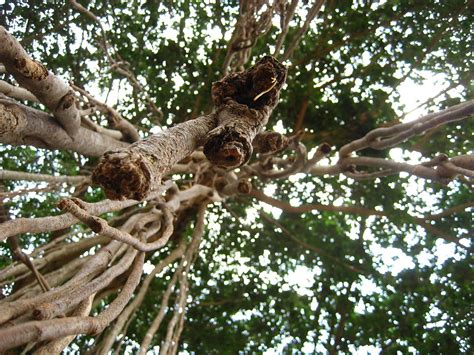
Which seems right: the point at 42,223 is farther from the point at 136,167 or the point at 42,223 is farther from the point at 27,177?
Result: the point at 27,177

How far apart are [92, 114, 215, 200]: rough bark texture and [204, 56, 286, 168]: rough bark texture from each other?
0.21m

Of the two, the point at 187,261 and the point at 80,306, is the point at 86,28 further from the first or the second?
the point at 80,306

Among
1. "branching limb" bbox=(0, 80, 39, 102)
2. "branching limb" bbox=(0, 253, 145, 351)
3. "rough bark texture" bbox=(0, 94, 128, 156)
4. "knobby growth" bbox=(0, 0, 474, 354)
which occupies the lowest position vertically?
"branching limb" bbox=(0, 253, 145, 351)

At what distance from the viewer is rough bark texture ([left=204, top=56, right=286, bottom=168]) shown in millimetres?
1464

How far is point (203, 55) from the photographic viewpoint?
4.66m

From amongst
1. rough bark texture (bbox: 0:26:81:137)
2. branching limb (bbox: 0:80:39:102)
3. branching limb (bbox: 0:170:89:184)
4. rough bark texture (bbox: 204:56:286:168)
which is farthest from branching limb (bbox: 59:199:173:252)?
branching limb (bbox: 0:170:89:184)

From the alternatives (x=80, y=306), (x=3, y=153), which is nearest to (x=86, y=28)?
(x=3, y=153)

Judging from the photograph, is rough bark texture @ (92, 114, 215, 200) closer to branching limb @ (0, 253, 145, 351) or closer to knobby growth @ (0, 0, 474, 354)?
branching limb @ (0, 253, 145, 351)

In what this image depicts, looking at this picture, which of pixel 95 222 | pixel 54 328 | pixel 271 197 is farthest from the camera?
pixel 271 197

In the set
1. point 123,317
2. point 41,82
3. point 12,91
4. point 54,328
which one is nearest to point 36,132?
point 41,82

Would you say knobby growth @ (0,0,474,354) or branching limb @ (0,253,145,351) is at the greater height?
knobby growth @ (0,0,474,354)

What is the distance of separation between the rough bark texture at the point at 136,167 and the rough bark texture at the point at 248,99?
215mm

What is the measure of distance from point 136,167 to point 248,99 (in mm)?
905

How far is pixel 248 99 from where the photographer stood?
1.81 meters
